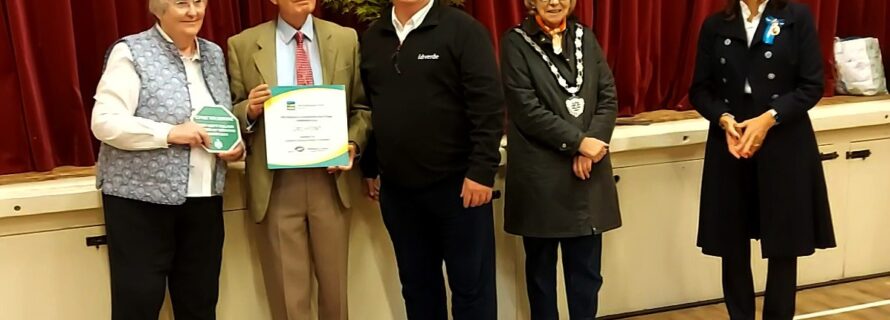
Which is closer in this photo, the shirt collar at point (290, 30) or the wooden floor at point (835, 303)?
the shirt collar at point (290, 30)

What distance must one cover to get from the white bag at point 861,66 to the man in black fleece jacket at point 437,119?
83.8 inches

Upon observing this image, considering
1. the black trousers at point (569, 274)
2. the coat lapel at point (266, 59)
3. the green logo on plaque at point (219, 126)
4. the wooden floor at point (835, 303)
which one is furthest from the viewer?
the wooden floor at point (835, 303)

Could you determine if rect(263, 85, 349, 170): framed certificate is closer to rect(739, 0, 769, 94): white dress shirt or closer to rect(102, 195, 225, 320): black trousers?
rect(102, 195, 225, 320): black trousers

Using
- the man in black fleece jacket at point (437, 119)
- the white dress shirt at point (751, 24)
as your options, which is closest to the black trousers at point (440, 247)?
the man in black fleece jacket at point (437, 119)

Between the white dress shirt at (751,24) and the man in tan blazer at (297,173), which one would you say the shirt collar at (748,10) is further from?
the man in tan blazer at (297,173)

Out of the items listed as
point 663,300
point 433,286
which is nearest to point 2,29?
point 433,286

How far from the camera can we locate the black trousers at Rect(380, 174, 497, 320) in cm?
249

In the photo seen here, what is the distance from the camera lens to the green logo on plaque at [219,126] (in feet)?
7.61

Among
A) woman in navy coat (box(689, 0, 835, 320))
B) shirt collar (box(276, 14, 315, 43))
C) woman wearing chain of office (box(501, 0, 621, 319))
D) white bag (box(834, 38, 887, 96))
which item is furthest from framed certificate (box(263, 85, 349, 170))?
white bag (box(834, 38, 887, 96))

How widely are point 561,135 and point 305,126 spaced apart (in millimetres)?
743

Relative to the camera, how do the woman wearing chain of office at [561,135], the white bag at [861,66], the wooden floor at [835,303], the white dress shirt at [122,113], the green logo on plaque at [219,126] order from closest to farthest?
the white dress shirt at [122,113], the green logo on plaque at [219,126], the woman wearing chain of office at [561,135], the wooden floor at [835,303], the white bag at [861,66]

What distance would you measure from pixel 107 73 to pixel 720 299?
2.44m

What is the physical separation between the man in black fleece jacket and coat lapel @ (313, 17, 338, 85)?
3.6 inches

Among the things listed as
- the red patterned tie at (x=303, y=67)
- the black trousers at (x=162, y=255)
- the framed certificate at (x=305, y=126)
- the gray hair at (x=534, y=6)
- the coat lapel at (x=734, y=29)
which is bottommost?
the black trousers at (x=162, y=255)
